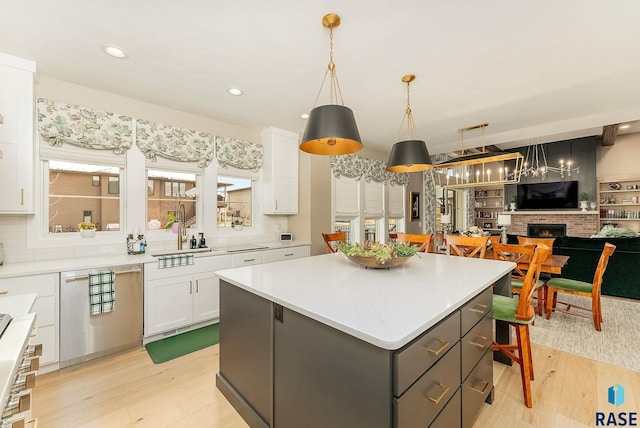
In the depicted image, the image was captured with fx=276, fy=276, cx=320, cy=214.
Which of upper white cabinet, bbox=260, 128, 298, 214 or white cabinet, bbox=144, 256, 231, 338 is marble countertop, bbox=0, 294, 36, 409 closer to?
white cabinet, bbox=144, 256, 231, 338

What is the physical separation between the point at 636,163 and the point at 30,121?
11393 mm

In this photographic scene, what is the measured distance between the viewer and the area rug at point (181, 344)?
8.64 ft

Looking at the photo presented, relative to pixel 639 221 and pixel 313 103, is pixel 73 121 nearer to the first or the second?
pixel 313 103

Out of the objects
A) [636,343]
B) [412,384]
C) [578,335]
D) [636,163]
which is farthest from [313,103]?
[636,163]

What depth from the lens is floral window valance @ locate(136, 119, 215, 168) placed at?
10.6 feet

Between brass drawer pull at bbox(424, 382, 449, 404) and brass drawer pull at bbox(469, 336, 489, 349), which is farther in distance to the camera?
brass drawer pull at bbox(469, 336, 489, 349)

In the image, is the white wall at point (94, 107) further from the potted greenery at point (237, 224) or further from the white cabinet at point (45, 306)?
the white cabinet at point (45, 306)

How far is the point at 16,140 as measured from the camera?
243cm

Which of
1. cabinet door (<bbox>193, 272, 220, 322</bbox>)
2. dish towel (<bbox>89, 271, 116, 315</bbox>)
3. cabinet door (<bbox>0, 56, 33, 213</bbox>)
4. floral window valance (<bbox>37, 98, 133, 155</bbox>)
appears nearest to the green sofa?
cabinet door (<bbox>193, 272, 220, 322</bbox>)

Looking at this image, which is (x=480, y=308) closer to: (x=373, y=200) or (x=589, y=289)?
(x=589, y=289)

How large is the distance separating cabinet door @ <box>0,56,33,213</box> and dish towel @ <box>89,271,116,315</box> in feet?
2.90

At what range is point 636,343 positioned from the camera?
279cm

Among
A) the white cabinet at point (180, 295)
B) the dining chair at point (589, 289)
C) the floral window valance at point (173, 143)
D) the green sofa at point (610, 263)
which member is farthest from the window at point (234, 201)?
the green sofa at point (610, 263)

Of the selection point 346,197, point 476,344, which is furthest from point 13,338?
point 346,197
